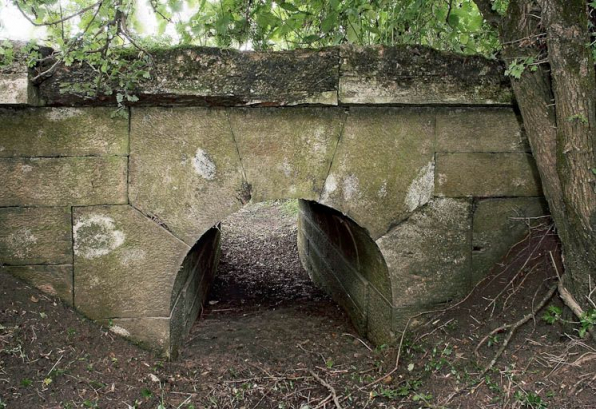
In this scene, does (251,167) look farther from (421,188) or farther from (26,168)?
(26,168)

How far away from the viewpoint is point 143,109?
2.80 meters

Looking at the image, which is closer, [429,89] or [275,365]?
[429,89]

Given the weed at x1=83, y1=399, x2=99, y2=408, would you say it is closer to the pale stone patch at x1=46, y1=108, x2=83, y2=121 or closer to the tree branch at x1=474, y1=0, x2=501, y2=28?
the pale stone patch at x1=46, y1=108, x2=83, y2=121

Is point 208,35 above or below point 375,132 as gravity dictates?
above

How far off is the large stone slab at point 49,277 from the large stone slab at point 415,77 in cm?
192

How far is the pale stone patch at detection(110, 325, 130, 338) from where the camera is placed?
9.78 feet

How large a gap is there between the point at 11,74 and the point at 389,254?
2.37 meters

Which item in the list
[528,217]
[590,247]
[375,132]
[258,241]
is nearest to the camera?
[590,247]

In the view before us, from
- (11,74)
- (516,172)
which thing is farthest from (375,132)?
(11,74)

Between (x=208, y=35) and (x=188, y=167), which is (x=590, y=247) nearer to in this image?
(x=188, y=167)

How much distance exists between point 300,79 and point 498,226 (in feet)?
5.28

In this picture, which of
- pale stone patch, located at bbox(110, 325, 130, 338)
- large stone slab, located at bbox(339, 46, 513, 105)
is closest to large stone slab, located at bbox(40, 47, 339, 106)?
large stone slab, located at bbox(339, 46, 513, 105)

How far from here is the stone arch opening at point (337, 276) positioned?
3.32m

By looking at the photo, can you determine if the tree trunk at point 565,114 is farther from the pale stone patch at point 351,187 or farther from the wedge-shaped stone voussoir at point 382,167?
the pale stone patch at point 351,187
